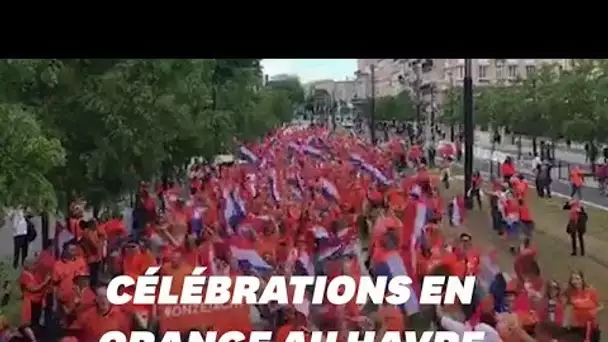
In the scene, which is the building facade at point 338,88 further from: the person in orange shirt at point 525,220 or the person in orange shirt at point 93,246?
the person in orange shirt at point 93,246

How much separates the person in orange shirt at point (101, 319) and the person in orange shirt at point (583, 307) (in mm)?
1772

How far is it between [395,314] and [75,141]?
159cm

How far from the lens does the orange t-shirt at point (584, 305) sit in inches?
167

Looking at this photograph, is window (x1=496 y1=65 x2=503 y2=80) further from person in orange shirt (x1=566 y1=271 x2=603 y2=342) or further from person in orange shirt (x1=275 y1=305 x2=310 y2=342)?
person in orange shirt (x1=275 y1=305 x2=310 y2=342)

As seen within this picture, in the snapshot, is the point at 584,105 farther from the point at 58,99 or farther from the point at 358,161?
the point at 58,99

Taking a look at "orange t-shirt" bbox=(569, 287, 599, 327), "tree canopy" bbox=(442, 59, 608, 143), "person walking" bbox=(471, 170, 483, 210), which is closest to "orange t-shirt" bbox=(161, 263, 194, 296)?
"person walking" bbox=(471, 170, 483, 210)

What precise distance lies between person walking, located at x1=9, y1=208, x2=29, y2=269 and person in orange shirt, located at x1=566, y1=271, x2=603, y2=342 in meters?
2.20

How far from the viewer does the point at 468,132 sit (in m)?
4.62

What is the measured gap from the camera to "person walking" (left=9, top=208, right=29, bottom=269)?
14.1 feet

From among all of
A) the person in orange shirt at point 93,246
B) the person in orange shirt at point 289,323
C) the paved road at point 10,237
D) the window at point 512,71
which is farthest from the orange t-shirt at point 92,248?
the window at point 512,71

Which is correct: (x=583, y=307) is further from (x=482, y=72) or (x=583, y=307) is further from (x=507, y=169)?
(x=482, y=72)

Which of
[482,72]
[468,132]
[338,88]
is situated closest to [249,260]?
[338,88]
